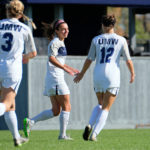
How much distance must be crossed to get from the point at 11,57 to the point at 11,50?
0.30ft

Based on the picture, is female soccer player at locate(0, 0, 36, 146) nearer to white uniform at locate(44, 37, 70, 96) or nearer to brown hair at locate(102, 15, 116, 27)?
brown hair at locate(102, 15, 116, 27)

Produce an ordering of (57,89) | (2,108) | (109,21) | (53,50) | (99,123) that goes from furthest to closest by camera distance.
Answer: (57,89), (53,50), (109,21), (99,123), (2,108)

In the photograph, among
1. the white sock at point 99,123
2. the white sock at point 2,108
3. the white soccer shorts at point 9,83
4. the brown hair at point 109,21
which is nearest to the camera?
the white sock at point 2,108

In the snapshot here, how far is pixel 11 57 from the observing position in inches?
298

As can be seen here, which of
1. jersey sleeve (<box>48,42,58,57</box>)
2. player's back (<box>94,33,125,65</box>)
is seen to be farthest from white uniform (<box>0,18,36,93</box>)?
jersey sleeve (<box>48,42,58,57</box>)

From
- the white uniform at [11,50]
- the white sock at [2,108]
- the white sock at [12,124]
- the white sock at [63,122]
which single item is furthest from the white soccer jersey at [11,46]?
the white sock at [63,122]

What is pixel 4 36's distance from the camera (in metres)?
7.61

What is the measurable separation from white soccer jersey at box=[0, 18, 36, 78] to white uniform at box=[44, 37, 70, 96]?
1976 mm

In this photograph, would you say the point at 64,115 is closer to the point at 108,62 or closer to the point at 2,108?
the point at 108,62

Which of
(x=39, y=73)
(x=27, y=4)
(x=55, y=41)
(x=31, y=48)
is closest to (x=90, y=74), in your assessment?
(x=39, y=73)

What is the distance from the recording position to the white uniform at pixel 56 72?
9609 mm

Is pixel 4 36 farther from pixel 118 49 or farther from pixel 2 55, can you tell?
pixel 118 49

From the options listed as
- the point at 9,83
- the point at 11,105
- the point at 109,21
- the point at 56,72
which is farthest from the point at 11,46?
the point at 56,72

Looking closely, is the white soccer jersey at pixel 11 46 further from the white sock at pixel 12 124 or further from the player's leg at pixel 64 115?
the player's leg at pixel 64 115
